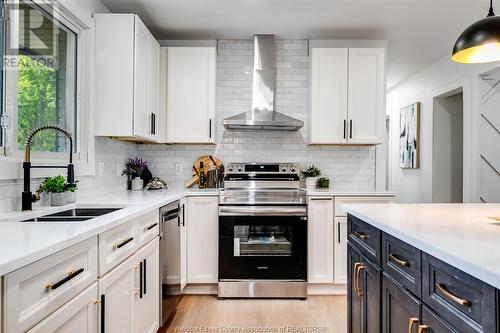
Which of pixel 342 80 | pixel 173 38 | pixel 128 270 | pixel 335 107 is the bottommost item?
pixel 128 270

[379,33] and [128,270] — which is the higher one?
[379,33]

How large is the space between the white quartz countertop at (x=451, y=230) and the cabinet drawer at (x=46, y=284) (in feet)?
3.76

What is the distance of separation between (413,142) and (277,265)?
364 cm

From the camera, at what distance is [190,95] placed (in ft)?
11.4

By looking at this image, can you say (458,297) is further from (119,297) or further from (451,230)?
(119,297)

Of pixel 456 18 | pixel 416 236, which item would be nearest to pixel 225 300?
pixel 416 236

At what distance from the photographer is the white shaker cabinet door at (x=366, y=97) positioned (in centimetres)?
349

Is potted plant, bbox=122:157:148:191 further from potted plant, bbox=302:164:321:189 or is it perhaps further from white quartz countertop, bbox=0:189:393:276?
potted plant, bbox=302:164:321:189

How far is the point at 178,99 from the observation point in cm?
349

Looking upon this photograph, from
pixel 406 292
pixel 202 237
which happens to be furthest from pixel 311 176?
pixel 406 292

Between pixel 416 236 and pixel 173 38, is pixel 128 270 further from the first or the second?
pixel 173 38

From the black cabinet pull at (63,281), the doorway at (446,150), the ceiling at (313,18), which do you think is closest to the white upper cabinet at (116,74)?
the ceiling at (313,18)

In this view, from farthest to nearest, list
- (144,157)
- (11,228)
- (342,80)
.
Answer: (144,157), (342,80), (11,228)

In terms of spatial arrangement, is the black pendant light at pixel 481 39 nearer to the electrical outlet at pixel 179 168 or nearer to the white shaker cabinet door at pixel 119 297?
the white shaker cabinet door at pixel 119 297
